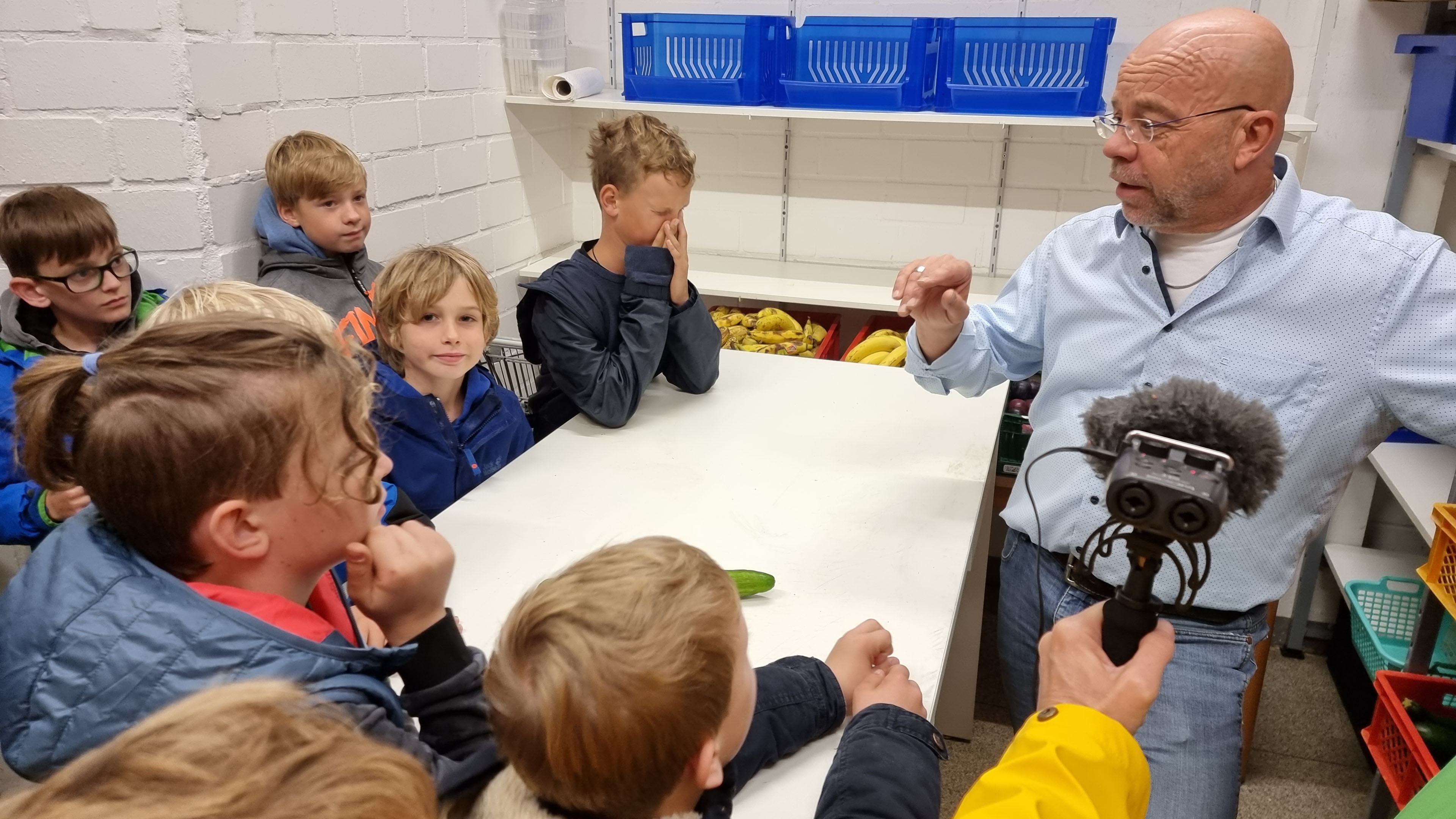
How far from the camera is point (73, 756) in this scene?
0.82 metres

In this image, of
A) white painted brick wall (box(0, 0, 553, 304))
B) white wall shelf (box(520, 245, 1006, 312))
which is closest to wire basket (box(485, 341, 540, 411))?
white wall shelf (box(520, 245, 1006, 312))

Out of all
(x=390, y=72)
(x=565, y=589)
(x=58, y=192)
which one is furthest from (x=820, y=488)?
(x=390, y=72)

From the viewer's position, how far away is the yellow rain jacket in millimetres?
820

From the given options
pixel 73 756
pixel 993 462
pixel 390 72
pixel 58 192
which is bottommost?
pixel 993 462

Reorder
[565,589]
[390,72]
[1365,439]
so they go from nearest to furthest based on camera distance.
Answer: [565,589], [1365,439], [390,72]

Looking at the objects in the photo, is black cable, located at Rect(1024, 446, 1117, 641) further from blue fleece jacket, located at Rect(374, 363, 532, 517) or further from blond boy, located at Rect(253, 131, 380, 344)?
blond boy, located at Rect(253, 131, 380, 344)

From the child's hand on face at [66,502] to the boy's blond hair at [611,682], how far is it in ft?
3.70

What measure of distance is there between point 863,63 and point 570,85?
37.8 inches

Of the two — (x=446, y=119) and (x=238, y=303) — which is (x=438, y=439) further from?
(x=446, y=119)

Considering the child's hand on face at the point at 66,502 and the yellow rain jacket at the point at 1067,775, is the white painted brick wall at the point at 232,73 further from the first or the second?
the yellow rain jacket at the point at 1067,775

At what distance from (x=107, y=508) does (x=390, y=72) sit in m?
2.18

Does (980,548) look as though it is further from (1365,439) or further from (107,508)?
(107,508)

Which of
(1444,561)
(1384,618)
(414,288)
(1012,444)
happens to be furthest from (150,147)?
(1384,618)

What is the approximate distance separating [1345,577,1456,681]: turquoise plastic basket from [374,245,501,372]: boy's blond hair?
2.11m
